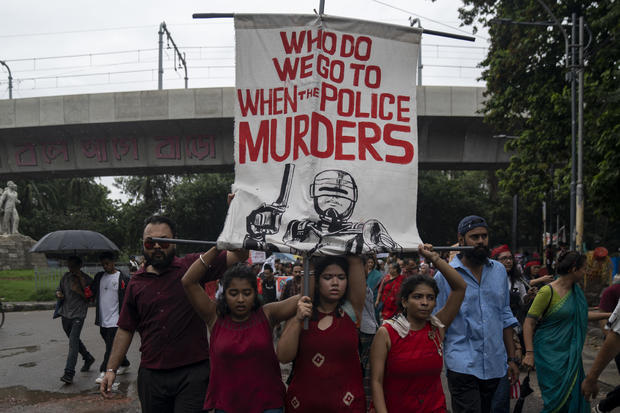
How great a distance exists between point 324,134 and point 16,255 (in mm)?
29805

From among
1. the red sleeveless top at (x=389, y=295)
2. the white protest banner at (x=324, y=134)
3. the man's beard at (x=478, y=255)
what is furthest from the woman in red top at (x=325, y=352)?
the red sleeveless top at (x=389, y=295)

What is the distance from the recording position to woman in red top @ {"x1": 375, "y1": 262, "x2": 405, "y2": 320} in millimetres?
6785

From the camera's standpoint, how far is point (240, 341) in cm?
338

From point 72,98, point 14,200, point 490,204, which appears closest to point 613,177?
point 72,98

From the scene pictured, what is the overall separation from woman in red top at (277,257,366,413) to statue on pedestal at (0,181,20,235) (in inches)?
1167

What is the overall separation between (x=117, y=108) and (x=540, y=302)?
16.9m

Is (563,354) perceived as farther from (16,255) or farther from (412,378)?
(16,255)

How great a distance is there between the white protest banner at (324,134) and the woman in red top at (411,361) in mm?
407

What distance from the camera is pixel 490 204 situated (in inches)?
1687

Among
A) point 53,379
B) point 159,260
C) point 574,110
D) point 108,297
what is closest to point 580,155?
point 574,110

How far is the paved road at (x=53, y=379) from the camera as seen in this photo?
6562 mm

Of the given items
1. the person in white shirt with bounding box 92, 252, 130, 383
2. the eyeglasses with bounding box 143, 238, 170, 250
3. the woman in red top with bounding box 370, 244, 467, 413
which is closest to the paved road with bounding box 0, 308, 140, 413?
the person in white shirt with bounding box 92, 252, 130, 383

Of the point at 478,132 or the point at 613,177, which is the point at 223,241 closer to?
the point at 613,177

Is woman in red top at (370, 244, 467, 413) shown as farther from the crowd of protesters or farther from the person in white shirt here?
the person in white shirt
